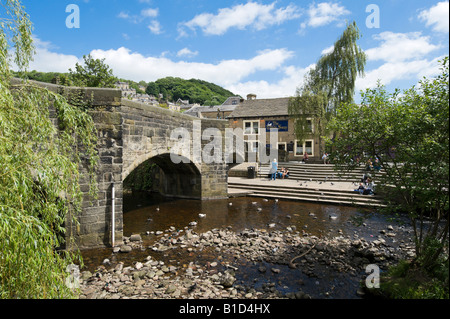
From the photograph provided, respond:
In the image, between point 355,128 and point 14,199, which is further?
point 355,128

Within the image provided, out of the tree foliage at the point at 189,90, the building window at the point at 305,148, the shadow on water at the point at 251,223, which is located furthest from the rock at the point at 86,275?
the tree foliage at the point at 189,90

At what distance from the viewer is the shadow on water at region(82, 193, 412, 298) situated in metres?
5.30

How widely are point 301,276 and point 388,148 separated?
A: 3.17m

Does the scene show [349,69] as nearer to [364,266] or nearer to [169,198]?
[169,198]

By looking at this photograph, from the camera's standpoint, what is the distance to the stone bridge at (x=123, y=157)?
22.2 feet

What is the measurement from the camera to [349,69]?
2262 centimetres

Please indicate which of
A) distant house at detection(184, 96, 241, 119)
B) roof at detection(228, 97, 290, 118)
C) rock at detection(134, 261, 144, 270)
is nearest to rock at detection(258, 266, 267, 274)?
rock at detection(134, 261, 144, 270)

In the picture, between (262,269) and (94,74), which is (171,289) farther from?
(94,74)

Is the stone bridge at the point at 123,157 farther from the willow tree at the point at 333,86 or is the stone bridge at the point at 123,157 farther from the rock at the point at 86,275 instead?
the willow tree at the point at 333,86

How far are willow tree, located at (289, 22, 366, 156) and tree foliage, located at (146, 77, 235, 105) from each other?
72.1 metres

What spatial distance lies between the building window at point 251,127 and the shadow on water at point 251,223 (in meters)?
17.0
